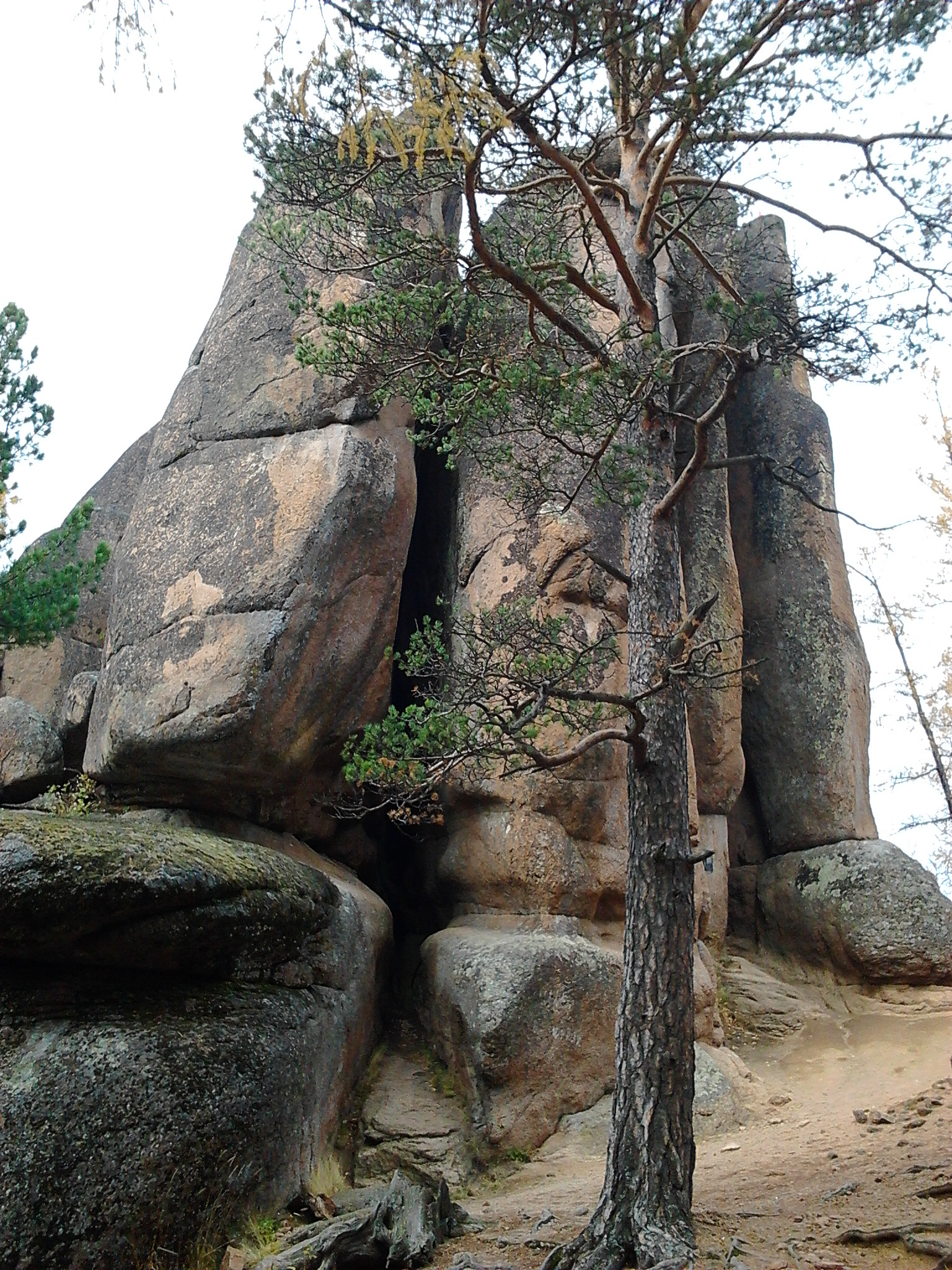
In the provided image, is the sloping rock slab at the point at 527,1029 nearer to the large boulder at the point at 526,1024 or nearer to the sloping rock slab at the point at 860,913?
the large boulder at the point at 526,1024

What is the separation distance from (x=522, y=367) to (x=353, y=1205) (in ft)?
16.9

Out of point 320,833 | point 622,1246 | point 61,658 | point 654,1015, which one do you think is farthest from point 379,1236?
point 61,658

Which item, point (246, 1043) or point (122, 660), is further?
point (122, 660)

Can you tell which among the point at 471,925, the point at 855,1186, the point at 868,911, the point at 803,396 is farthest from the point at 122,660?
the point at 803,396

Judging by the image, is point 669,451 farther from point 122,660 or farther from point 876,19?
point 122,660

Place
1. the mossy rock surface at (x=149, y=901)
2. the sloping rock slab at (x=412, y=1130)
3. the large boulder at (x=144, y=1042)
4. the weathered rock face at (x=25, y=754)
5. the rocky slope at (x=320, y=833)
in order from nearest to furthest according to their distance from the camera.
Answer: the large boulder at (x=144, y=1042)
the mossy rock surface at (x=149, y=901)
the rocky slope at (x=320, y=833)
the sloping rock slab at (x=412, y=1130)
the weathered rock face at (x=25, y=754)

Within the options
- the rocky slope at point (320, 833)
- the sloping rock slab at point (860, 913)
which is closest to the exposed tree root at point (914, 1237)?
the rocky slope at point (320, 833)

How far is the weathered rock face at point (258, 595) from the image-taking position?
8391mm

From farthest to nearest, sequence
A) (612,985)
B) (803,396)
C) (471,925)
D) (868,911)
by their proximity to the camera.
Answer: (803,396), (868,911), (471,925), (612,985)

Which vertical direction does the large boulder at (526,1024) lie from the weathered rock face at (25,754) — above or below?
below

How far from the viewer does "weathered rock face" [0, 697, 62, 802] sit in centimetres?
938

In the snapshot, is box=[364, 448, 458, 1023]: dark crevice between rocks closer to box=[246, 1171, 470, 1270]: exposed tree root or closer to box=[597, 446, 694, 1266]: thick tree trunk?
box=[246, 1171, 470, 1270]: exposed tree root

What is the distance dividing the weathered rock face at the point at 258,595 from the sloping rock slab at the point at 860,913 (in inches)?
197

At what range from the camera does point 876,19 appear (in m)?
5.98
